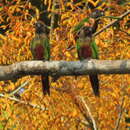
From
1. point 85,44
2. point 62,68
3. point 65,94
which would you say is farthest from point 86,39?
point 65,94

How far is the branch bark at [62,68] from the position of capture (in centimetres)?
286

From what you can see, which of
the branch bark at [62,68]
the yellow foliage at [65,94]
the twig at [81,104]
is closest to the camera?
the branch bark at [62,68]

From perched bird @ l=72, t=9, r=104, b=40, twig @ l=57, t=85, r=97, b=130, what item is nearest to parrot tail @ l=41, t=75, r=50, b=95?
perched bird @ l=72, t=9, r=104, b=40

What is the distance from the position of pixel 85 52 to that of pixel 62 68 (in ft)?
3.84

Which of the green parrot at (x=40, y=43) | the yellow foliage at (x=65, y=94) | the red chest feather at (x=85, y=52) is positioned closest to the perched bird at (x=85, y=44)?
the red chest feather at (x=85, y=52)

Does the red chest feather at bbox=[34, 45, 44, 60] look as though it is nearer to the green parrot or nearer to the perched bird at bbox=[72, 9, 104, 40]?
the green parrot

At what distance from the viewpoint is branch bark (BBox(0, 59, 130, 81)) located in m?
2.86

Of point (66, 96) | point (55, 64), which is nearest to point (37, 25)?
point (66, 96)

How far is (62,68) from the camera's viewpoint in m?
3.01

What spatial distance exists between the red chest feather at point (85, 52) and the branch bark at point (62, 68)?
3.55 feet

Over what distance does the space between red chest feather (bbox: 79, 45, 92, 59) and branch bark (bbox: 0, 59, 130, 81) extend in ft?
3.55

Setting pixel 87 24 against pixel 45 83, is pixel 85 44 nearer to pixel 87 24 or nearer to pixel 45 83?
pixel 87 24

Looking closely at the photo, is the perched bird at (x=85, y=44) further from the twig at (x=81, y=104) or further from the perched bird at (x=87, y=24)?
the twig at (x=81, y=104)

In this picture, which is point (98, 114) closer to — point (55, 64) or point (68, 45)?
point (68, 45)
